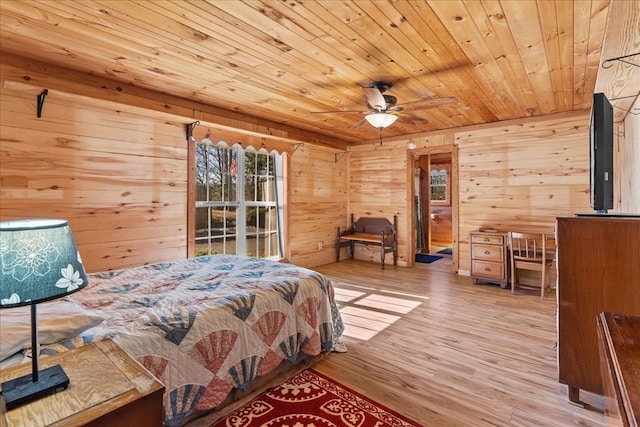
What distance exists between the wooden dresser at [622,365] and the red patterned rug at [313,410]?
1173mm

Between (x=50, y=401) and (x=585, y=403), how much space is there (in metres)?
2.73

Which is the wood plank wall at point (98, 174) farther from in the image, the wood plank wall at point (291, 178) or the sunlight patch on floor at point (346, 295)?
the sunlight patch on floor at point (346, 295)

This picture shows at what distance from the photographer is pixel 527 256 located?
417cm

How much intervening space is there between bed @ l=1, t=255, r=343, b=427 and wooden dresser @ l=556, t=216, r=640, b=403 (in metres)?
1.61

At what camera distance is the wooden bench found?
576 centimetres

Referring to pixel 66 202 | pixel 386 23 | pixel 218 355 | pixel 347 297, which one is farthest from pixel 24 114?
pixel 347 297

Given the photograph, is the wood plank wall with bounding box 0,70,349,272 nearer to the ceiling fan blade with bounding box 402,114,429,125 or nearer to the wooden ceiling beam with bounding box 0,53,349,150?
the wooden ceiling beam with bounding box 0,53,349,150

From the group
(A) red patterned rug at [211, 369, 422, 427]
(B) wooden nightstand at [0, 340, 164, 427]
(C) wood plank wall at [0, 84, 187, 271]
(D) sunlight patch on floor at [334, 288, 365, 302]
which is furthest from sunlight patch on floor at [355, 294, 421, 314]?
(B) wooden nightstand at [0, 340, 164, 427]

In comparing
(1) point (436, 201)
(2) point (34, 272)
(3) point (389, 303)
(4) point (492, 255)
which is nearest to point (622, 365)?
(2) point (34, 272)

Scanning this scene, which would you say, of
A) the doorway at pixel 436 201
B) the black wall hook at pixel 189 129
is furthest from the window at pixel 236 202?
the doorway at pixel 436 201

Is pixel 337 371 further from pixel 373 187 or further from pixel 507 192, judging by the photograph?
pixel 373 187

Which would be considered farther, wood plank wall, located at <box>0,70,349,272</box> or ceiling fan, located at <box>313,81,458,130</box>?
ceiling fan, located at <box>313,81,458,130</box>

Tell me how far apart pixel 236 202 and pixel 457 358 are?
341 centimetres

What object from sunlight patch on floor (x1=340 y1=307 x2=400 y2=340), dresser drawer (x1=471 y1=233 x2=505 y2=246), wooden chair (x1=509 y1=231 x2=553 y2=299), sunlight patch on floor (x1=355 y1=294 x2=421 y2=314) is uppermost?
dresser drawer (x1=471 y1=233 x2=505 y2=246)
